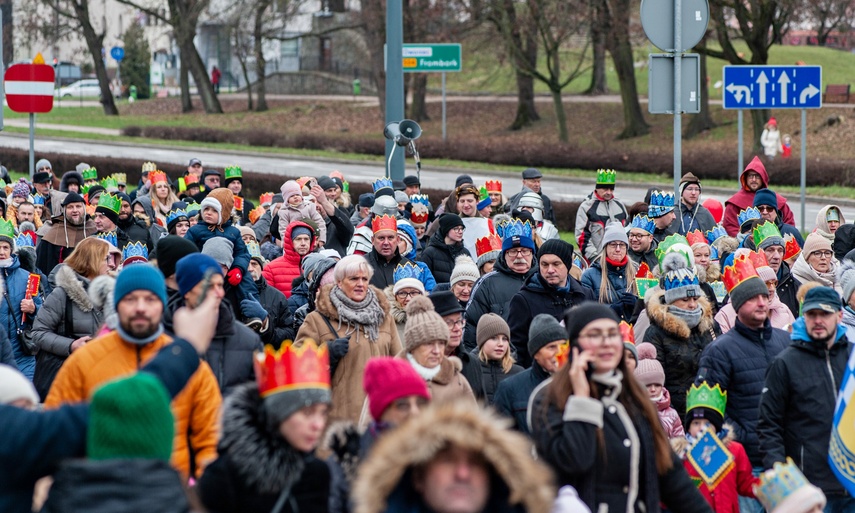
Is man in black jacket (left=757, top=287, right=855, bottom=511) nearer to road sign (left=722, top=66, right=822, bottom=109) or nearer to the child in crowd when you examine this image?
the child in crowd

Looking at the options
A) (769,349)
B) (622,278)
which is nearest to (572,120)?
(622,278)

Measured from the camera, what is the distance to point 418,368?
6.79m

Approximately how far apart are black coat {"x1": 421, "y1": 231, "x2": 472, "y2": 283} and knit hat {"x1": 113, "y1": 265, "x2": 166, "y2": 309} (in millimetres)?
6085

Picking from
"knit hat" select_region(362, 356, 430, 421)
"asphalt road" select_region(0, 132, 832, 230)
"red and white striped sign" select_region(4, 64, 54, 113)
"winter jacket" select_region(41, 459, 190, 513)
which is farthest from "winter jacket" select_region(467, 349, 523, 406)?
"asphalt road" select_region(0, 132, 832, 230)

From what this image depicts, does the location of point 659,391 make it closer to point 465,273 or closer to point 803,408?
point 803,408

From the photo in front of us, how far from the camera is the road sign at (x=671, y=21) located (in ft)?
38.1

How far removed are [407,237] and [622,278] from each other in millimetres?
1951

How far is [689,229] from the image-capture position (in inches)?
543

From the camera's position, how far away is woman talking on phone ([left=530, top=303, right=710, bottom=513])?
16.7 ft

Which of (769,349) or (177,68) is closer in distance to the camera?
(769,349)

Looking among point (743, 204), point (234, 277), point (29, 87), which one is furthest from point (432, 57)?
point (234, 277)

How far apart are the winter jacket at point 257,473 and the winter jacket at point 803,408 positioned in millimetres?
3143

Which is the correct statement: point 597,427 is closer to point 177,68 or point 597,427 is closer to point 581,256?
point 581,256

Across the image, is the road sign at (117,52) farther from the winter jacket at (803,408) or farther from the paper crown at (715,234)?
the winter jacket at (803,408)
